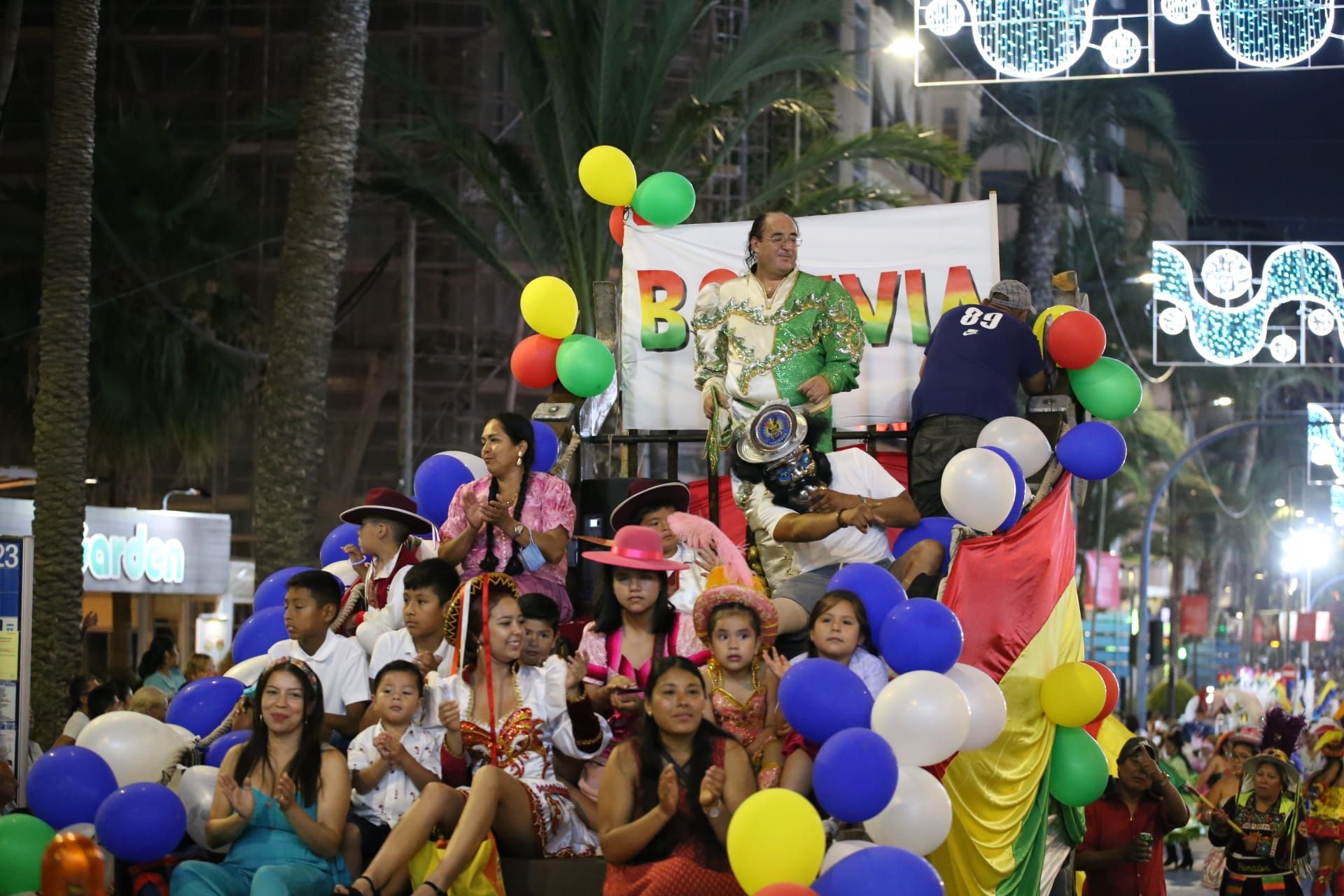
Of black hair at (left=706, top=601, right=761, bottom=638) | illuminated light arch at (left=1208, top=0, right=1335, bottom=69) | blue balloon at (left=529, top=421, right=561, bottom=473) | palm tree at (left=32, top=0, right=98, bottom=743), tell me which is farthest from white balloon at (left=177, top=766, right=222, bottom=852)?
illuminated light arch at (left=1208, top=0, right=1335, bottom=69)

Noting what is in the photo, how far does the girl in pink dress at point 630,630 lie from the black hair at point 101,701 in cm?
633

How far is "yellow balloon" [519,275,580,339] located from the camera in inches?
427

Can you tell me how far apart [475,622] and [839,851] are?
192cm

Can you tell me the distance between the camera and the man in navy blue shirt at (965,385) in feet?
31.6

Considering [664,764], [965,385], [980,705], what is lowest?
[664,764]

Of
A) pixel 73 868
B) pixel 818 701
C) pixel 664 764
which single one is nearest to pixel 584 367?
pixel 818 701

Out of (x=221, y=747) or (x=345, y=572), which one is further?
(x=345, y=572)

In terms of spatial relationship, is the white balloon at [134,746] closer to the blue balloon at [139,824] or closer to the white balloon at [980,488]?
the blue balloon at [139,824]

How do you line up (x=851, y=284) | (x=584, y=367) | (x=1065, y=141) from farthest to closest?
(x=1065, y=141), (x=851, y=284), (x=584, y=367)

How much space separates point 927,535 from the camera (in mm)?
Answer: 9070

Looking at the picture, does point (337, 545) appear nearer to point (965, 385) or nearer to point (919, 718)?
point (965, 385)

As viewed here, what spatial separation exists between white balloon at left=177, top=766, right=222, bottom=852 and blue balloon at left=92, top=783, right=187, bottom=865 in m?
0.22

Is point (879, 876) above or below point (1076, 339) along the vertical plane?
below

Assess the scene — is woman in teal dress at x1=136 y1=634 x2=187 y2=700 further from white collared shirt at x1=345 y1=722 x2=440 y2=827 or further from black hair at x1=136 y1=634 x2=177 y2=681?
white collared shirt at x1=345 y1=722 x2=440 y2=827
